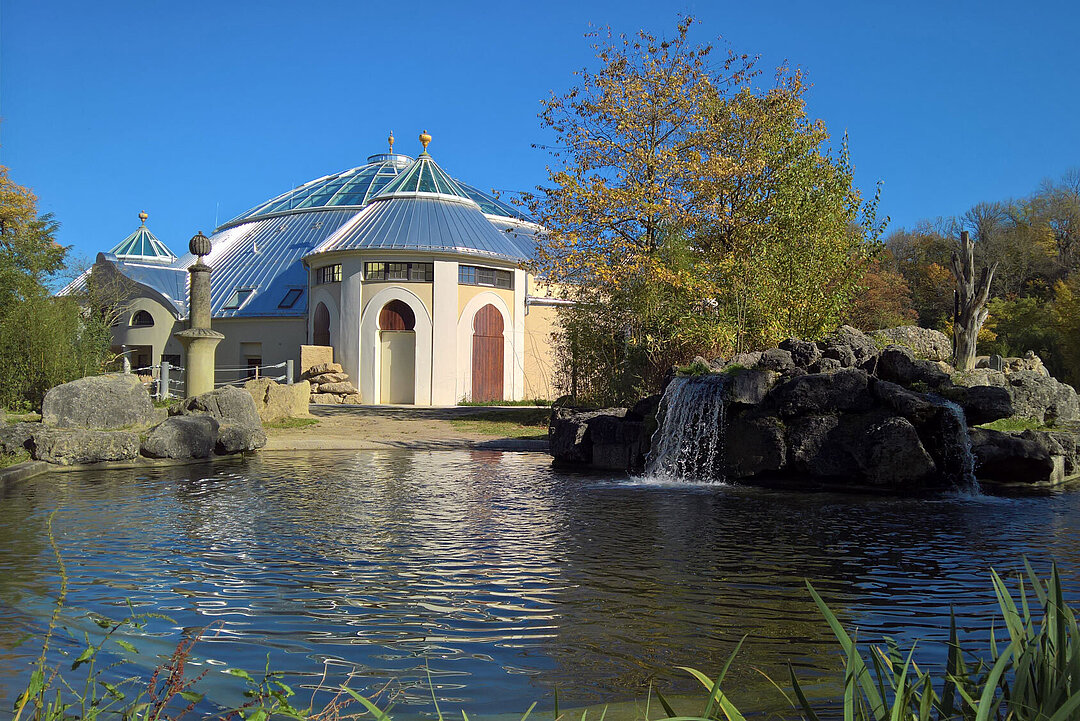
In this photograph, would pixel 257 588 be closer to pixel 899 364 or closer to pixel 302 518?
pixel 302 518

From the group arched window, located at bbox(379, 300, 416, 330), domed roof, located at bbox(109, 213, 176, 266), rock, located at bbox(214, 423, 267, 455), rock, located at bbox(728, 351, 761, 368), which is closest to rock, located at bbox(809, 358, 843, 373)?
rock, located at bbox(728, 351, 761, 368)

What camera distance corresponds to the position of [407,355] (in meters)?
33.8

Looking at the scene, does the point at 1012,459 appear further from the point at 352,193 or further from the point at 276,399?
the point at 352,193

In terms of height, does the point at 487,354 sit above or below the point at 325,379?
above

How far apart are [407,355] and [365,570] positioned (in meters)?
27.6

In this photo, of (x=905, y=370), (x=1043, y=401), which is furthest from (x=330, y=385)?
(x=1043, y=401)

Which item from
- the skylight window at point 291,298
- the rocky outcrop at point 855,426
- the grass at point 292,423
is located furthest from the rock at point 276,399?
the skylight window at point 291,298

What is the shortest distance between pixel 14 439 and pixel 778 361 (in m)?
11.7

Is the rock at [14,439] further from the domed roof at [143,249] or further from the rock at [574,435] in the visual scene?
the domed roof at [143,249]

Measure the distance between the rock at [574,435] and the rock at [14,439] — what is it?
8.41 metres

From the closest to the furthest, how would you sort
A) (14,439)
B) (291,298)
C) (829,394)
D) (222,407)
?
(829,394) < (14,439) < (222,407) < (291,298)

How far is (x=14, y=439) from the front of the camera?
13.0 metres

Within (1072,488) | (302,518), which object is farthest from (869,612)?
(1072,488)

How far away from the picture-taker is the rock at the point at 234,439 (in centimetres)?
1528
